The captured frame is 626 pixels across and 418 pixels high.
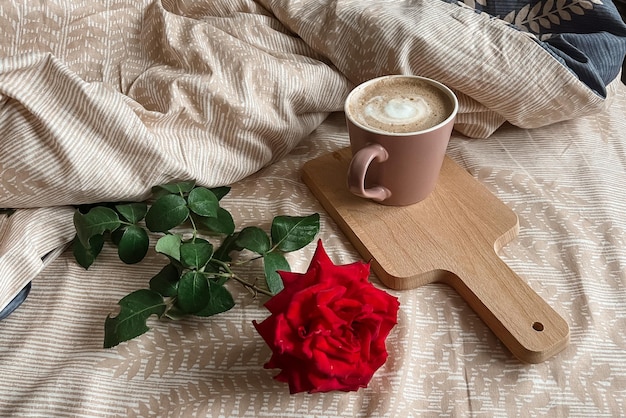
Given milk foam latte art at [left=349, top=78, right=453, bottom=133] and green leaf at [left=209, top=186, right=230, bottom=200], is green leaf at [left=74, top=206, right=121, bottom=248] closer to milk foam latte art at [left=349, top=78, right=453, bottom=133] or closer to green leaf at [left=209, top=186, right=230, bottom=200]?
green leaf at [left=209, top=186, right=230, bottom=200]

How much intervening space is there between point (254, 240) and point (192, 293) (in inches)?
3.0

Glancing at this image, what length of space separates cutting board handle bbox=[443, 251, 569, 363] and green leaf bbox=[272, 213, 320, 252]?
13 cm

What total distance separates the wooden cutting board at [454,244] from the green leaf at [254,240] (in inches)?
3.4

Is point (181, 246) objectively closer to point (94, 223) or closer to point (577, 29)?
point (94, 223)

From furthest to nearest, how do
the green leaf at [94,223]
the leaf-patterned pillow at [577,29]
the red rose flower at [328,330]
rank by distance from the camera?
the leaf-patterned pillow at [577,29]
the green leaf at [94,223]
the red rose flower at [328,330]

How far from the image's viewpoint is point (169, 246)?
52cm

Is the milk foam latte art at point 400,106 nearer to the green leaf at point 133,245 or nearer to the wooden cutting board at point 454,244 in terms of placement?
the wooden cutting board at point 454,244

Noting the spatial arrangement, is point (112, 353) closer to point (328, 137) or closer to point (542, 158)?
point (328, 137)

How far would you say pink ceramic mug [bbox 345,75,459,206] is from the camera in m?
0.54

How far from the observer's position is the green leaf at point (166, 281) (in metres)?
0.51

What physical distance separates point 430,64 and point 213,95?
0.22 metres

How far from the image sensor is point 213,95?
60cm

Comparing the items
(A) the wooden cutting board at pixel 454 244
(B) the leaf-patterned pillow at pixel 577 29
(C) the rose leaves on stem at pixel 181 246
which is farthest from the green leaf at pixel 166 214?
(B) the leaf-patterned pillow at pixel 577 29

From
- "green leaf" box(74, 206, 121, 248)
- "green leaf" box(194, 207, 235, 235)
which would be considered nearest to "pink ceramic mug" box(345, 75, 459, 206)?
"green leaf" box(194, 207, 235, 235)
